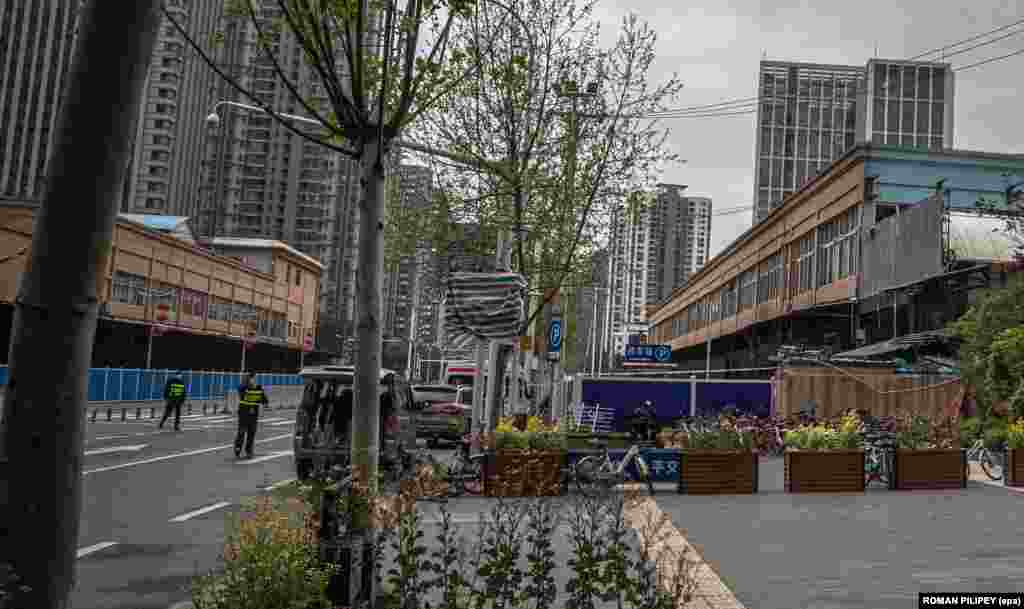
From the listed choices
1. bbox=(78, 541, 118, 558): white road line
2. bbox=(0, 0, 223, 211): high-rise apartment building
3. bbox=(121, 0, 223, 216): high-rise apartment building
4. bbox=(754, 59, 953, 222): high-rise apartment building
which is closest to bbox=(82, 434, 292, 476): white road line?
bbox=(78, 541, 118, 558): white road line

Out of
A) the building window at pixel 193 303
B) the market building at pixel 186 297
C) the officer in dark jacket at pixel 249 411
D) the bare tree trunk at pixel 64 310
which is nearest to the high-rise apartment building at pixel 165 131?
the market building at pixel 186 297

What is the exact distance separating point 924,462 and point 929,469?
181 millimetres

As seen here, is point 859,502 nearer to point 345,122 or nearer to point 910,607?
point 910,607

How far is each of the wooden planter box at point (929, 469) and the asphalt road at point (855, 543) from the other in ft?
1.95

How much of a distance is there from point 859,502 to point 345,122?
1169 centimetres

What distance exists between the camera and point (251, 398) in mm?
20625

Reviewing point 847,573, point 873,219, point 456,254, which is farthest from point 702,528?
point 873,219

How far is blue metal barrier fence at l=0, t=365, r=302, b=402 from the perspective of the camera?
128 ft

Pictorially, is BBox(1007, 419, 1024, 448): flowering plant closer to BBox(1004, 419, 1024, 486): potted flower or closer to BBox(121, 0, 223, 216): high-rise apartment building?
BBox(1004, 419, 1024, 486): potted flower

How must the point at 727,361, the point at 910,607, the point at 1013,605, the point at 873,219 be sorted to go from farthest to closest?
the point at 727,361 → the point at 873,219 → the point at 910,607 → the point at 1013,605

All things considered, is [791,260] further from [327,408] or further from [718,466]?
[327,408]

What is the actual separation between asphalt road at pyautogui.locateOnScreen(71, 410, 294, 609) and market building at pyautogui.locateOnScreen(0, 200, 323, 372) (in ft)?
58.8

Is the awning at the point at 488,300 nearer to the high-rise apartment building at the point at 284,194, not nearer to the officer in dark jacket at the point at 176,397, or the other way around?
the officer in dark jacket at the point at 176,397

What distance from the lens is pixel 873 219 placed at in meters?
32.4
